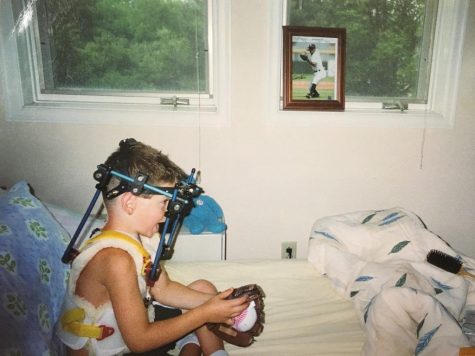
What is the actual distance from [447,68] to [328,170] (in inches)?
38.5

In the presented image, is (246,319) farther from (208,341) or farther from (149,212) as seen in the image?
(149,212)

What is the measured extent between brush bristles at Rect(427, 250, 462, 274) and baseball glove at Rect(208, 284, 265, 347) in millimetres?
947

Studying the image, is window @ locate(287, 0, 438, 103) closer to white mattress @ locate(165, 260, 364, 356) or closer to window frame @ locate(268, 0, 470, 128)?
window frame @ locate(268, 0, 470, 128)

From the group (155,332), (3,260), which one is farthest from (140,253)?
(3,260)

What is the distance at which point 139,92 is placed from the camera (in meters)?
1.87

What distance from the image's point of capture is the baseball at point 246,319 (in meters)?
1.00

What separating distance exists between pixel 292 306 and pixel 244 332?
1.32 ft

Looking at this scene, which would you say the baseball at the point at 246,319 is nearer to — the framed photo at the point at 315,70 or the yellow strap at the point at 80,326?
the yellow strap at the point at 80,326

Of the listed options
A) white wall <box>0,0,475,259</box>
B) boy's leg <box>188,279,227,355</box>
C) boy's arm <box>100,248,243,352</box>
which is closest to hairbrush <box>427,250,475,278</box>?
white wall <box>0,0,475,259</box>

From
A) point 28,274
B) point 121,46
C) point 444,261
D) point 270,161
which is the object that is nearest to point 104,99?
point 121,46

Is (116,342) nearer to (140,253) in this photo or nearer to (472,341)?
(140,253)

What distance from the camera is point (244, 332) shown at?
1038 mm

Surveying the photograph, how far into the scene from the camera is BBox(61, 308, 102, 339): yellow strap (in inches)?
35.9

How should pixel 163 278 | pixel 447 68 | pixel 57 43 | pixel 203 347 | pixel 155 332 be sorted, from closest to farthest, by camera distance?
pixel 155 332 < pixel 203 347 < pixel 163 278 < pixel 57 43 < pixel 447 68
